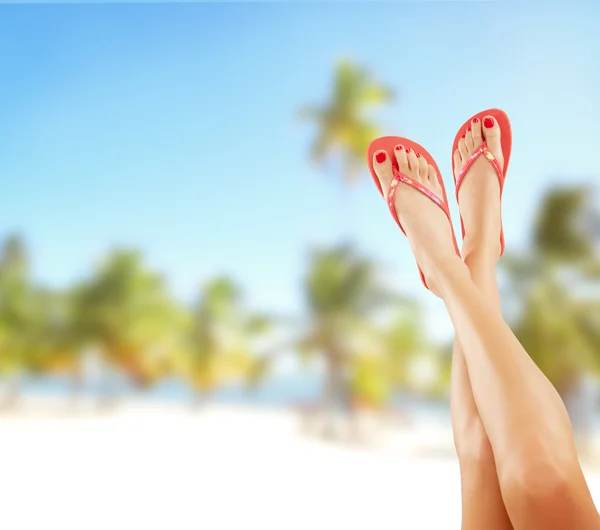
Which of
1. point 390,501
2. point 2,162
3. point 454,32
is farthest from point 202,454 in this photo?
point 2,162

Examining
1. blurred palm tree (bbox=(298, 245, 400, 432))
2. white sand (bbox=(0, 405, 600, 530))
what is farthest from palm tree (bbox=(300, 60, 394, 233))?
white sand (bbox=(0, 405, 600, 530))

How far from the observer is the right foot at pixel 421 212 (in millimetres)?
779

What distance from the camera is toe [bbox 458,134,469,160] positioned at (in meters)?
1.04

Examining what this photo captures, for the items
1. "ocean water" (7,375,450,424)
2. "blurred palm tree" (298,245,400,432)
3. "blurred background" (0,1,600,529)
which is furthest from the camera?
"ocean water" (7,375,450,424)

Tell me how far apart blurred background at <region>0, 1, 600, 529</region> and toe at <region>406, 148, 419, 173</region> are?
1986mm

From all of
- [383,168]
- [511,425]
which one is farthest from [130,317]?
[511,425]

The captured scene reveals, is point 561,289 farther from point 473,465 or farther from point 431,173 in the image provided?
point 473,465

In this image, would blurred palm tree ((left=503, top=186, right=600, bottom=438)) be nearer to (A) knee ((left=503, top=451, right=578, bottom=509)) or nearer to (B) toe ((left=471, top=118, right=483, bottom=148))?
(B) toe ((left=471, top=118, right=483, bottom=148))

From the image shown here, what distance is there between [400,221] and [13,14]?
5708 mm

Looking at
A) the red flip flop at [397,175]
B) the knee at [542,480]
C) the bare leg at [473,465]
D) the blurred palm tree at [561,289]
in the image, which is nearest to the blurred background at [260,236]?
the blurred palm tree at [561,289]

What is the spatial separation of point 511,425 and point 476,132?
0.68m

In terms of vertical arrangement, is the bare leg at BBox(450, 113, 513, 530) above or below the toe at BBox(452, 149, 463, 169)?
below

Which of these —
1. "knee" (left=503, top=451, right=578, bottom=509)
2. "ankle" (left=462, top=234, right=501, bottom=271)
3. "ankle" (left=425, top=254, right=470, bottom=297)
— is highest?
"ankle" (left=462, top=234, right=501, bottom=271)

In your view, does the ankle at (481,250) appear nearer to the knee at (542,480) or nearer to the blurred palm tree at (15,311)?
the knee at (542,480)
